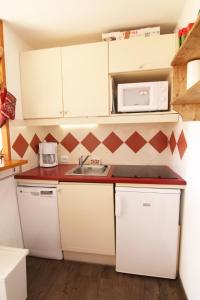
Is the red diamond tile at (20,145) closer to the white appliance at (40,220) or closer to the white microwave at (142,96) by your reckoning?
the white appliance at (40,220)

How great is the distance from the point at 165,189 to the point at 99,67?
4.14 ft

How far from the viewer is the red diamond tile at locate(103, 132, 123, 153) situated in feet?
7.14

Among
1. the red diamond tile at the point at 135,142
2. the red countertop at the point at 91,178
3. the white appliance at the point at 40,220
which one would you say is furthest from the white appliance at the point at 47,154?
the red diamond tile at the point at 135,142

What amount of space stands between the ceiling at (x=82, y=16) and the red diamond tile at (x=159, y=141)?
1.06 m

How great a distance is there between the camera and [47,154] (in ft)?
7.04

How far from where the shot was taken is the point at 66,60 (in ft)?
5.92

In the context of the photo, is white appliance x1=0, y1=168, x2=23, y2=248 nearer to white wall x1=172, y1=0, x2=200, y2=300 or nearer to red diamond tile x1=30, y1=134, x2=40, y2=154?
red diamond tile x1=30, y1=134, x2=40, y2=154

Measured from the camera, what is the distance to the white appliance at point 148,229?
4.93 feet

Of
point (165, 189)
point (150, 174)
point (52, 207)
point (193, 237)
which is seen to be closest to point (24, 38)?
point (52, 207)

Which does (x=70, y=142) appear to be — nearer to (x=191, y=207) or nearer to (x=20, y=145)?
(x=20, y=145)

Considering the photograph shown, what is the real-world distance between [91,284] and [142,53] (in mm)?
2088

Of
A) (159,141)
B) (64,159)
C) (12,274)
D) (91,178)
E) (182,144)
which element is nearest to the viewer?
(12,274)

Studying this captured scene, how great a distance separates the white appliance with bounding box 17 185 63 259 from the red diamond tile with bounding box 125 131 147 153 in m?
1.00

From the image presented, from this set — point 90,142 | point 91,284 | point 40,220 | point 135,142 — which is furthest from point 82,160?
point 91,284
